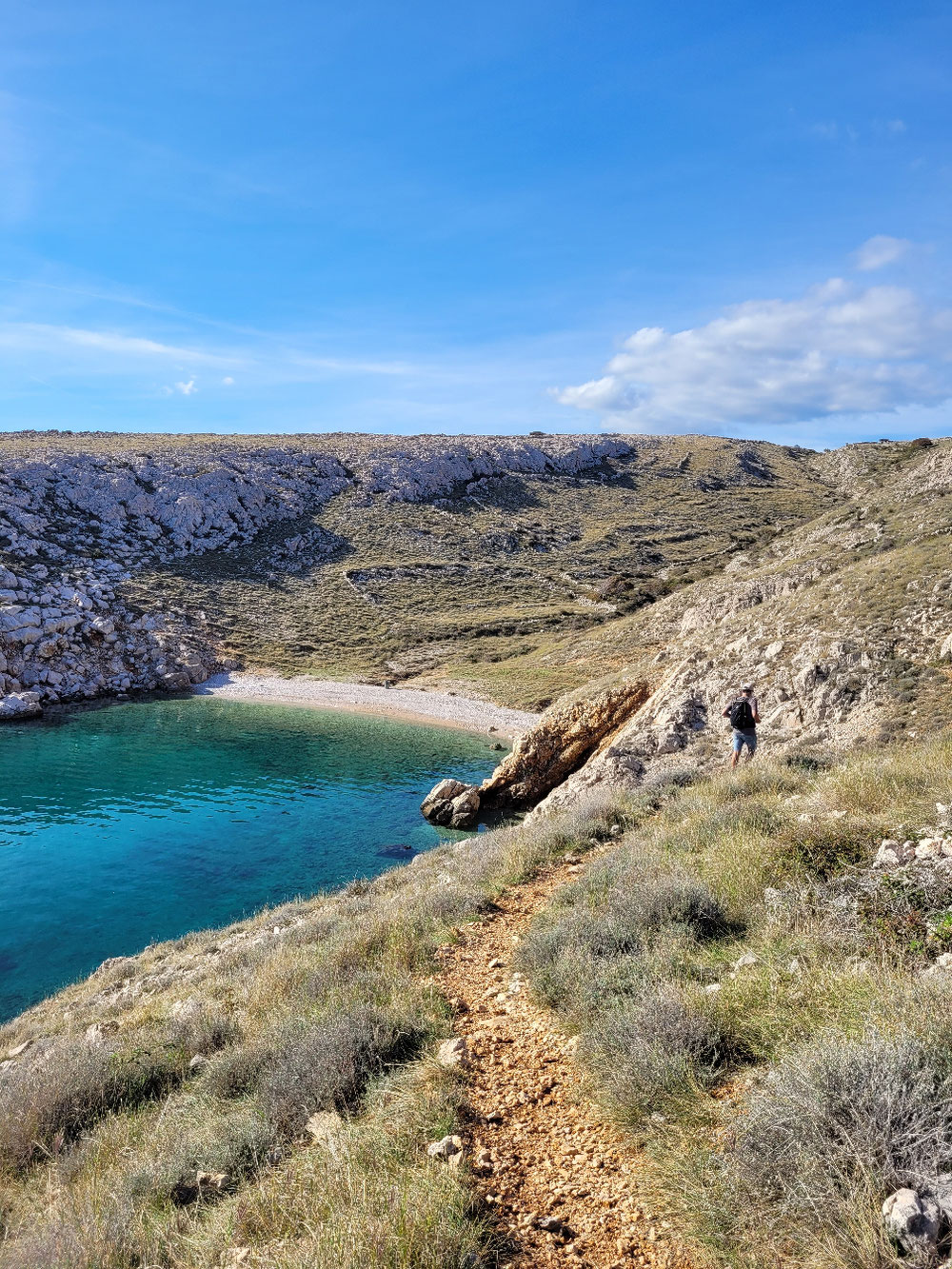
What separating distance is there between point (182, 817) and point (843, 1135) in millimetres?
22410

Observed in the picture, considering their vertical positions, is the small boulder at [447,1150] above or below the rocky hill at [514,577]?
below

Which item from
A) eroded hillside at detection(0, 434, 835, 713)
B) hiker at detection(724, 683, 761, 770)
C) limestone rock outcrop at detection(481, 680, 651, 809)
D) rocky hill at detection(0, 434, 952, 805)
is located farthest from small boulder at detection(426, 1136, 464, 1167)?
eroded hillside at detection(0, 434, 835, 713)

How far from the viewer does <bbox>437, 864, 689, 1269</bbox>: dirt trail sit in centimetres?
321

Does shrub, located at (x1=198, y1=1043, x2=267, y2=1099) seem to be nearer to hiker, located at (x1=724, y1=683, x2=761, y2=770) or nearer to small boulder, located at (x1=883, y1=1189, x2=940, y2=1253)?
Result: small boulder, located at (x1=883, y1=1189, x2=940, y2=1253)

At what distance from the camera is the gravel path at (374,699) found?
3500cm

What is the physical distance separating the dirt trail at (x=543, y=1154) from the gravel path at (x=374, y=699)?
2673cm

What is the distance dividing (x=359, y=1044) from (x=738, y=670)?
1470 cm

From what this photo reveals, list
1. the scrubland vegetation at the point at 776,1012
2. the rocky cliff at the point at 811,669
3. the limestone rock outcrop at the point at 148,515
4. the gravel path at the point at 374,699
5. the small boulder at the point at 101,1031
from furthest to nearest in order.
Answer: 1. the limestone rock outcrop at the point at 148,515
2. the gravel path at the point at 374,699
3. the rocky cliff at the point at 811,669
4. the small boulder at the point at 101,1031
5. the scrubland vegetation at the point at 776,1012

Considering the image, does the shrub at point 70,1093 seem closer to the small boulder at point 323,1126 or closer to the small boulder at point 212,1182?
the small boulder at point 212,1182

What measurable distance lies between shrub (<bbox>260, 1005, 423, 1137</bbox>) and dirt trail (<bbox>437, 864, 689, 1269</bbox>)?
67 centimetres

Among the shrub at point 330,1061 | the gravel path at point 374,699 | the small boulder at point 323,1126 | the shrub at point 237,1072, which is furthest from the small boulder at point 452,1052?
the gravel path at point 374,699

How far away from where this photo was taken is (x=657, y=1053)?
13.3ft

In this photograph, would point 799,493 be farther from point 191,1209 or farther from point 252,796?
point 191,1209

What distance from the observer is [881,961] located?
437cm
